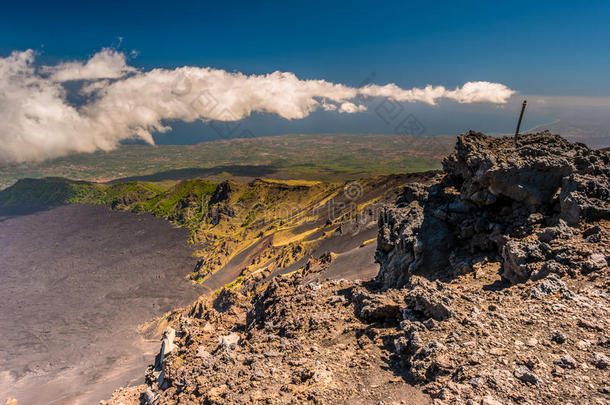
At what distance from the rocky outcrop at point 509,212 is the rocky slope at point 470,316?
0.21ft

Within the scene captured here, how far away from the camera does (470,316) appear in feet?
33.8

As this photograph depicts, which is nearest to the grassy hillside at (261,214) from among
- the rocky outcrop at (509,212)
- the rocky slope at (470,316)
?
the rocky outcrop at (509,212)

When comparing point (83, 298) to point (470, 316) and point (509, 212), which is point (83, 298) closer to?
point (470, 316)

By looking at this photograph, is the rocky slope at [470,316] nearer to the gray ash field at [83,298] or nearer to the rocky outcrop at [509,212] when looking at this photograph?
the rocky outcrop at [509,212]

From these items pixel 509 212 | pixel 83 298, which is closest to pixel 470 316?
pixel 509 212

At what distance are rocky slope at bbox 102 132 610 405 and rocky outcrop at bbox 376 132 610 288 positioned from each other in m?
0.06

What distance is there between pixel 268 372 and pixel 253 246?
69.0 meters

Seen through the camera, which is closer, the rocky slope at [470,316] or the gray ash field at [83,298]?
the rocky slope at [470,316]

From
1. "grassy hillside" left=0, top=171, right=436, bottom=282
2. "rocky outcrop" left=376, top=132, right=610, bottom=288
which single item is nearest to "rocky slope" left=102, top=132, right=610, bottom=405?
"rocky outcrop" left=376, top=132, right=610, bottom=288

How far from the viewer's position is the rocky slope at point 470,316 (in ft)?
26.9

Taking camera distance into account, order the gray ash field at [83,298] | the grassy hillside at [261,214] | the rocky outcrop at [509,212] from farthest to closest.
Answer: the grassy hillside at [261,214]
the gray ash field at [83,298]
the rocky outcrop at [509,212]

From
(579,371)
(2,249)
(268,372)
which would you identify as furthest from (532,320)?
(2,249)

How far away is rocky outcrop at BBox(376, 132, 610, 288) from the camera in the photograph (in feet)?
41.0

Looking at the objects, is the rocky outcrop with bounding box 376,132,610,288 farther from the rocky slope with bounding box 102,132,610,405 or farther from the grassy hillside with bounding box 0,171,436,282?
the grassy hillside with bounding box 0,171,436,282
